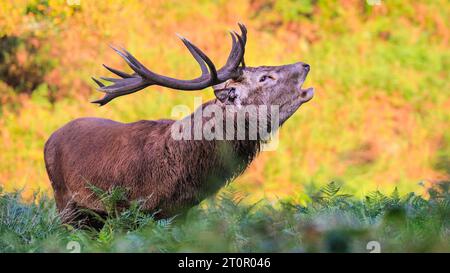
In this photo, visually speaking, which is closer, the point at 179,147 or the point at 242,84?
the point at 179,147

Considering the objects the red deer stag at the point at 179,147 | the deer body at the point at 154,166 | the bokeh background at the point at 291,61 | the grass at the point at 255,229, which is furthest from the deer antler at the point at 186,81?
the bokeh background at the point at 291,61

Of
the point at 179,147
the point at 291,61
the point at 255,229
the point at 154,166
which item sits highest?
the point at 291,61

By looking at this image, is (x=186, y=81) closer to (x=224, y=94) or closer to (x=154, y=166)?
(x=224, y=94)

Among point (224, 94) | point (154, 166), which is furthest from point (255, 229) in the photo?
point (224, 94)

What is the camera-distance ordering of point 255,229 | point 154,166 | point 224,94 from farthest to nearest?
point 224,94 → point 154,166 → point 255,229

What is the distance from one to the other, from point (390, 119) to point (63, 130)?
7732 millimetres

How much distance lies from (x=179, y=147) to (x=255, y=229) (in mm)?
2085

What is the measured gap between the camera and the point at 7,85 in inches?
503

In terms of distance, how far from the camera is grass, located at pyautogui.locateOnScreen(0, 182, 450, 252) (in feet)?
8.86

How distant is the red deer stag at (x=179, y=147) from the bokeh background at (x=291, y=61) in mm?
6290

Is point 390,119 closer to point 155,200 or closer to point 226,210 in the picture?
point 155,200

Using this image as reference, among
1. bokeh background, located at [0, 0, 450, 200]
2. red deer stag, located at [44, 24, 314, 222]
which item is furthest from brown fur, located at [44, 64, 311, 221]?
bokeh background, located at [0, 0, 450, 200]

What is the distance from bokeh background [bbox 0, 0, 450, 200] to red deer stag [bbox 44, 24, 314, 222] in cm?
629

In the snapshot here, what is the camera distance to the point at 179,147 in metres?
5.24
